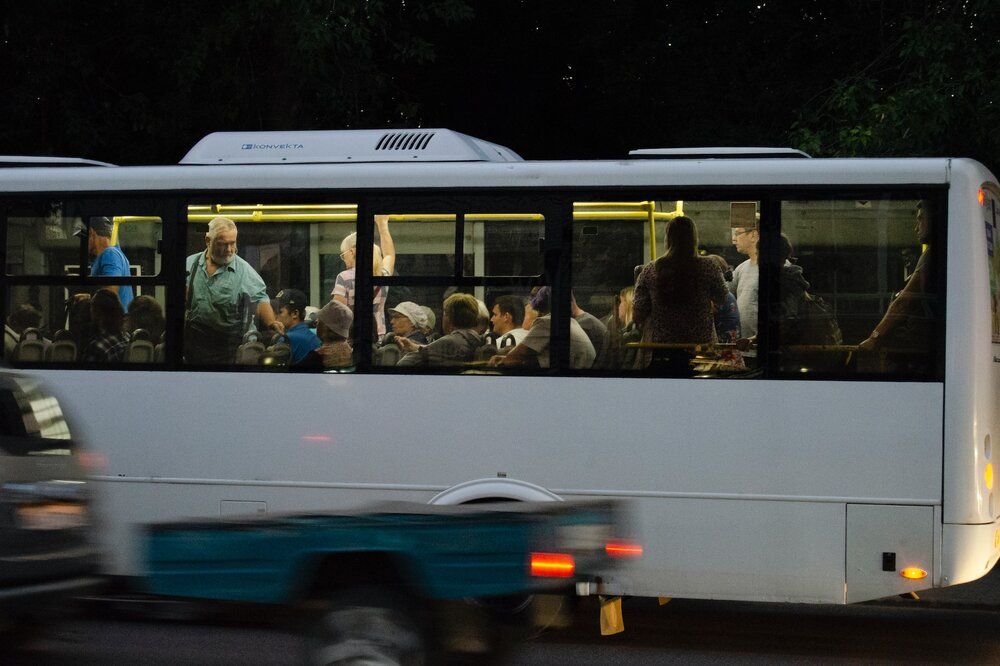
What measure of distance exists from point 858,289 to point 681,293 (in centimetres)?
105

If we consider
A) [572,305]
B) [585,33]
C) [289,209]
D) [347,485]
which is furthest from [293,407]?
[585,33]

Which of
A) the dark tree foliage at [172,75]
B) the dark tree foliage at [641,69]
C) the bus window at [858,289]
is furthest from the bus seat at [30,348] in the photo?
the dark tree foliage at [641,69]

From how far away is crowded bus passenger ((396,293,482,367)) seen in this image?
834cm

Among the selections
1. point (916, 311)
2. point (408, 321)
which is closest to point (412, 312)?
point (408, 321)

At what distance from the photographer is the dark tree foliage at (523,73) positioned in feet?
43.3

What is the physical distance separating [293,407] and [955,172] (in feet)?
14.2

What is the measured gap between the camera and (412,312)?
847cm

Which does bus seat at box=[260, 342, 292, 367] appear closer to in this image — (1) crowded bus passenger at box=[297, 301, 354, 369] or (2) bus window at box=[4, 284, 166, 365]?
(1) crowded bus passenger at box=[297, 301, 354, 369]

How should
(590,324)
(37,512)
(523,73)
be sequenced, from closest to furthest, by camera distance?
(37,512)
(590,324)
(523,73)

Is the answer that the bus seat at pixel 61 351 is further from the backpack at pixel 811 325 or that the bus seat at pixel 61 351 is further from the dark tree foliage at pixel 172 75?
the dark tree foliage at pixel 172 75

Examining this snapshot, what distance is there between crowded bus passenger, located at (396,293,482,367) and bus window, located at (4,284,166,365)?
1.91 meters

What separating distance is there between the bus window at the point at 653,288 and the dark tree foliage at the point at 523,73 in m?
5.27

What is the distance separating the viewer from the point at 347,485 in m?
8.48

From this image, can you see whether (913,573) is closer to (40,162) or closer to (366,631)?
(366,631)
